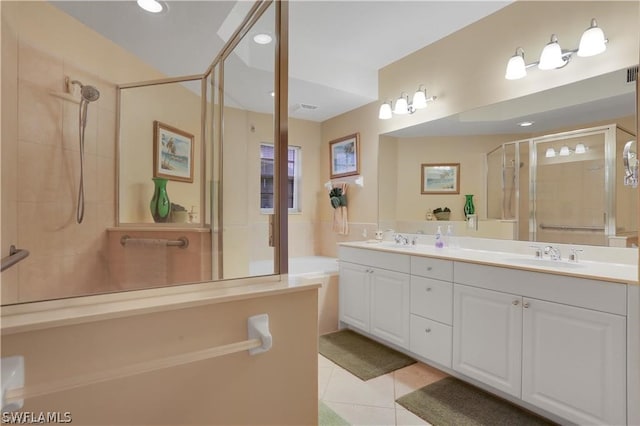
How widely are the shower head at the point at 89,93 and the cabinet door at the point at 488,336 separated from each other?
244 centimetres

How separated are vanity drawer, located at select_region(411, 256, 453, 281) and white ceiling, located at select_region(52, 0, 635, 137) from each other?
1.12 metres

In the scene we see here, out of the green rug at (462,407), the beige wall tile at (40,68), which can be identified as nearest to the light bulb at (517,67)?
the green rug at (462,407)

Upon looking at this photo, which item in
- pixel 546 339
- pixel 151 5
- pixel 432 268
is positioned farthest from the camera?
pixel 432 268

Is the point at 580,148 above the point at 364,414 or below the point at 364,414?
above

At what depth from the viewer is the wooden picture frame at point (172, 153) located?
1.93m

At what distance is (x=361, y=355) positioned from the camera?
241cm

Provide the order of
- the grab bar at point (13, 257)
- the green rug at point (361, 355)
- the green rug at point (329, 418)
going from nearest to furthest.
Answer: the grab bar at point (13, 257), the green rug at point (329, 418), the green rug at point (361, 355)

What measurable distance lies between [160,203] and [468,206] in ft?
7.59

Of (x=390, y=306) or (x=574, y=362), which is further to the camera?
(x=390, y=306)

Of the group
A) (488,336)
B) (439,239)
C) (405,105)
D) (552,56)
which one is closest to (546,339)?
(488,336)

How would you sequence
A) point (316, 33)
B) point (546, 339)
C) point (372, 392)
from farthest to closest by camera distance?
point (316, 33) → point (372, 392) → point (546, 339)

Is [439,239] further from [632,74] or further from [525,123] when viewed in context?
[632,74]

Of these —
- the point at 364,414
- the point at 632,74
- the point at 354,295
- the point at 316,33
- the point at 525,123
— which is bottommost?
the point at 364,414

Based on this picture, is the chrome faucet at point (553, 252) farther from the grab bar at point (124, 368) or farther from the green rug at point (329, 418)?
the grab bar at point (124, 368)
